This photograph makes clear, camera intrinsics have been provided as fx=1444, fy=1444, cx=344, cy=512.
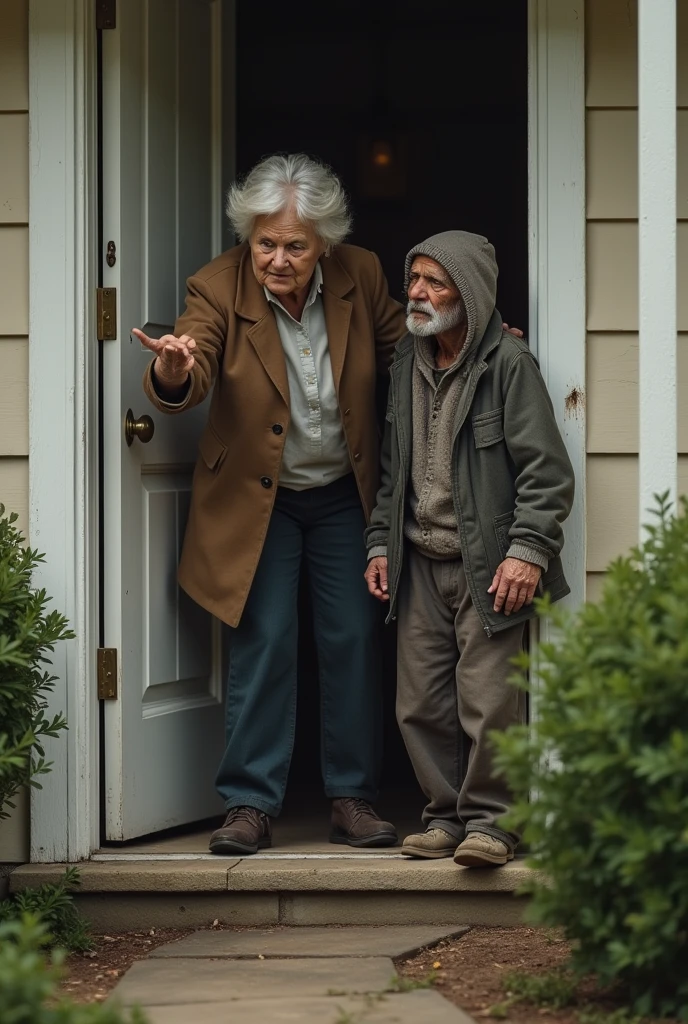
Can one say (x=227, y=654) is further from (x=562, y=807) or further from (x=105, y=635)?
(x=562, y=807)

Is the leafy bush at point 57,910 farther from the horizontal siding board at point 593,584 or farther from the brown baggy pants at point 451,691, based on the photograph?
the horizontal siding board at point 593,584

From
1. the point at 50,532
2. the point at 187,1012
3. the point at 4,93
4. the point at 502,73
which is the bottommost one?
the point at 187,1012

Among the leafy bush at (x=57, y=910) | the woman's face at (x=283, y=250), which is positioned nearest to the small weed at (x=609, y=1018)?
the leafy bush at (x=57, y=910)

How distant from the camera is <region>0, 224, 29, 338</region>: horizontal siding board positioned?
3678 millimetres

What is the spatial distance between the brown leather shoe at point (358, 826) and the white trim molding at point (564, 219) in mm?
809

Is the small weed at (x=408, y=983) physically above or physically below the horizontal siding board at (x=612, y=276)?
below

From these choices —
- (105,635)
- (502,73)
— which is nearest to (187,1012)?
(105,635)

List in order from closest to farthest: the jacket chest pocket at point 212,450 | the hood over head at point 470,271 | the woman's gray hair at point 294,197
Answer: the hood over head at point 470,271
the woman's gray hair at point 294,197
the jacket chest pocket at point 212,450

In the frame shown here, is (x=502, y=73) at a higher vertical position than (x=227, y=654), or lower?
higher

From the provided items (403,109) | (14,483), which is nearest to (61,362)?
(14,483)

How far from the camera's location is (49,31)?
3.65m

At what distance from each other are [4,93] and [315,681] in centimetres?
280

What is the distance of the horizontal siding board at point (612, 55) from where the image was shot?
142 inches

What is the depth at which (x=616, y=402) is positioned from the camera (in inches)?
142
